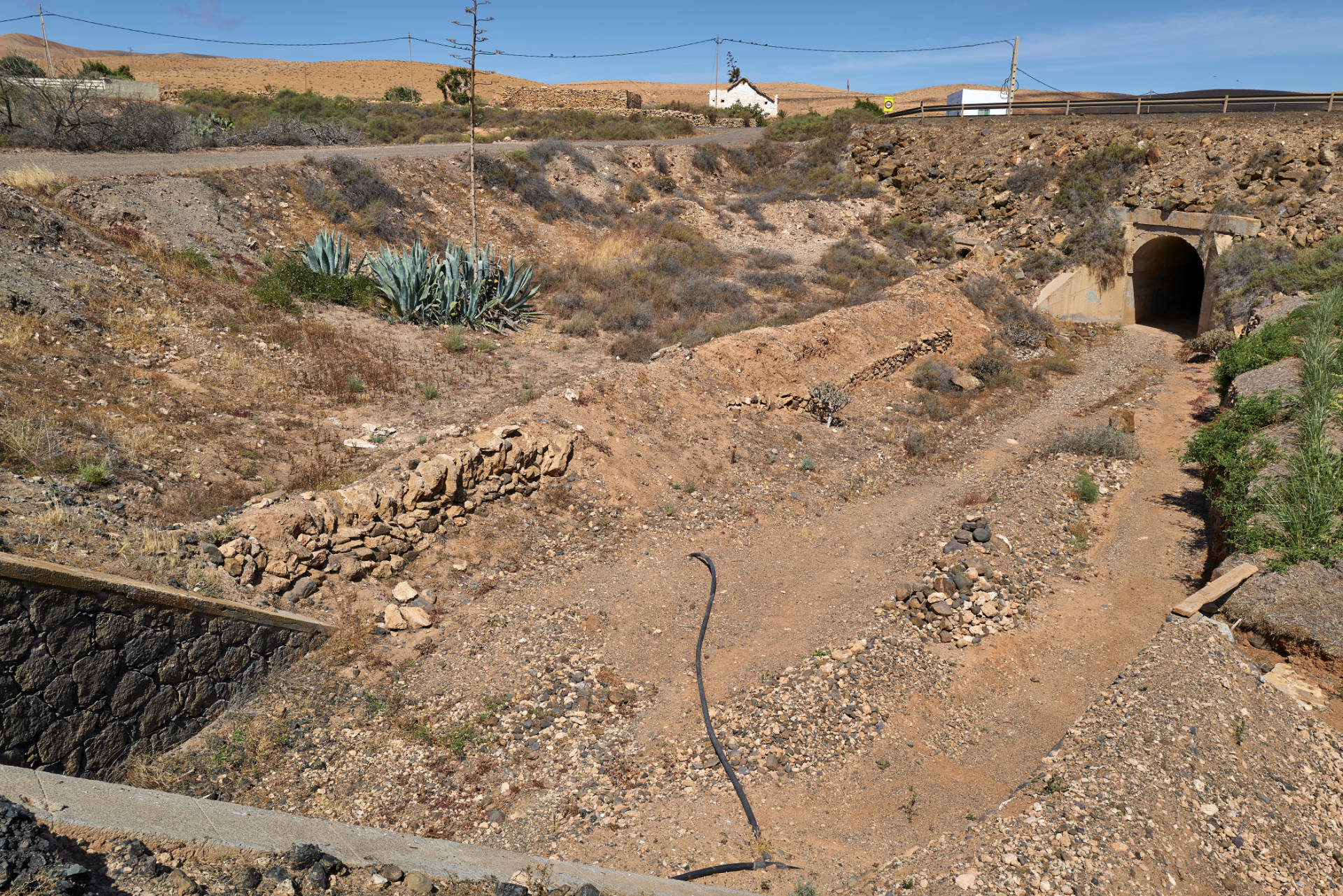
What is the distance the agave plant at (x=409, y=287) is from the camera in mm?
13945

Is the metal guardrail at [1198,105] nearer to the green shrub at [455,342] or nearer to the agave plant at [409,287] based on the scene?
the agave plant at [409,287]

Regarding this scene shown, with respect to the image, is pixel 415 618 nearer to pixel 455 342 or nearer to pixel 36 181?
pixel 455 342

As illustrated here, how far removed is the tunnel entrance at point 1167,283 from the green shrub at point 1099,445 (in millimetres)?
10371

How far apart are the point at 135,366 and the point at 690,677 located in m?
7.97

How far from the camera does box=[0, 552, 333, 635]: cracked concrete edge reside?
4.95m

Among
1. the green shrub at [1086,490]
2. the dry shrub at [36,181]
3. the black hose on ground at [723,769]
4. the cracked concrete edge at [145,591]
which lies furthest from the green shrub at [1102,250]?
the dry shrub at [36,181]

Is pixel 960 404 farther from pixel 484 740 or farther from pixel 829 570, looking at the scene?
pixel 484 740

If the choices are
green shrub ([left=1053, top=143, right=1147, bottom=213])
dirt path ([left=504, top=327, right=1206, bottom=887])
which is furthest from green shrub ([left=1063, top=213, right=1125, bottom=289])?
dirt path ([left=504, top=327, right=1206, bottom=887])

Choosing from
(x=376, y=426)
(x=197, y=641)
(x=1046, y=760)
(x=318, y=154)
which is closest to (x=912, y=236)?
(x=318, y=154)

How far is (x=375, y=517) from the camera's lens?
7.96m

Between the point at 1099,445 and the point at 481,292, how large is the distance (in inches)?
446

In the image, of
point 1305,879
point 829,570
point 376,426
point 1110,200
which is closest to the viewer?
point 1305,879

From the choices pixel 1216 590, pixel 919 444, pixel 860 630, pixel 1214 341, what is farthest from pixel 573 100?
pixel 1216 590

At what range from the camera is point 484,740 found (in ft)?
20.5
